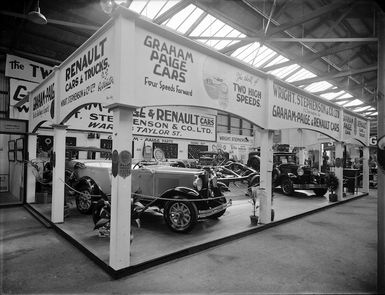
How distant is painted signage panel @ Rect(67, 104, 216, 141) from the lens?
8028 mm

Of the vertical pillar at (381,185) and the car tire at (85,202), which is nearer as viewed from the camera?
the vertical pillar at (381,185)

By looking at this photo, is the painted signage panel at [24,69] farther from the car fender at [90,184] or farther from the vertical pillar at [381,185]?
the vertical pillar at [381,185]

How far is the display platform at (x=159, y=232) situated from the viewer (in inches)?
153

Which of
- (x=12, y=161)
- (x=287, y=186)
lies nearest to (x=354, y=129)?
(x=287, y=186)

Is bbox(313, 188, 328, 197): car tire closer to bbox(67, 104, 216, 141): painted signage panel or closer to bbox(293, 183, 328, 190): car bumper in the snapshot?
bbox(293, 183, 328, 190): car bumper

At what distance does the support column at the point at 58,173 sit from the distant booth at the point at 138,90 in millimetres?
19

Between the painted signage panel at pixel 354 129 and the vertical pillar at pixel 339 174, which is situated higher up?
the painted signage panel at pixel 354 129

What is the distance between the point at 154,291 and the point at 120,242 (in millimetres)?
736

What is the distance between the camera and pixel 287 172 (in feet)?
34.1

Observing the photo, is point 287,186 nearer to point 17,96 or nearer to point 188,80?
point 188,80

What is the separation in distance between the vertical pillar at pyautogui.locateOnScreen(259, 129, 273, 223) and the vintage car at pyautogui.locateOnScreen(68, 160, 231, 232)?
0.81 metres

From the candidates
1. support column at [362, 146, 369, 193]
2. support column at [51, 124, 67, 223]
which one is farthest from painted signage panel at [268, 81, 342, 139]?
support column at [51, 124, 67, 223]

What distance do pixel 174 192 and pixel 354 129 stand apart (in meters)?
8.86

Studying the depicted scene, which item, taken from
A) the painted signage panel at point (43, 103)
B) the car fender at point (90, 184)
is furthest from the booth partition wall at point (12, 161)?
the car fender at point (90, 184)
